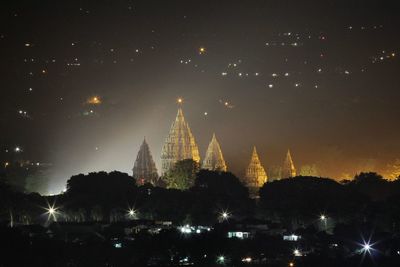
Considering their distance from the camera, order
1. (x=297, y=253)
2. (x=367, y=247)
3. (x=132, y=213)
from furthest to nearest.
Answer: (x=132, y=213) → (x=367, y=247) → (x=297, y=253)

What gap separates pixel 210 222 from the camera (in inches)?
3314

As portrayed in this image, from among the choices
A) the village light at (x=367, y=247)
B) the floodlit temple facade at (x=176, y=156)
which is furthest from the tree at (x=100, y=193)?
the village light at (x=367, y=247)

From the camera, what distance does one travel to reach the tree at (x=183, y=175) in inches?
4031

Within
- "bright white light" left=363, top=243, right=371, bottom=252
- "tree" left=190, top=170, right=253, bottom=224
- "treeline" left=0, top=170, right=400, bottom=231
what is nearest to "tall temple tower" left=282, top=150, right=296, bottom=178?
"tree" left=190, top=170, right=253, bottom=224

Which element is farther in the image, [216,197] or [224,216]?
[216,197]

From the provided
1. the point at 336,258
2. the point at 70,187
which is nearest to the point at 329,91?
the point at 70,187

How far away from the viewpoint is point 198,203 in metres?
86.7

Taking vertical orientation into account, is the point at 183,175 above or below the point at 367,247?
above

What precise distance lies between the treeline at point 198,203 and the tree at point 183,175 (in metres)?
6.24

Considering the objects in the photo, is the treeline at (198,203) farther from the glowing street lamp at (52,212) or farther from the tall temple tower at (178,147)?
the tall temple tower at (178,147)

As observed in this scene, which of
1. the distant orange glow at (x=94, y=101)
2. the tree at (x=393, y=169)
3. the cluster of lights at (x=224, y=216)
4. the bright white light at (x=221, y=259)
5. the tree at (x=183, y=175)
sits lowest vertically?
the bright white light at (x=221, y=259)

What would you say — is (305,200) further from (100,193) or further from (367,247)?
(100,193)

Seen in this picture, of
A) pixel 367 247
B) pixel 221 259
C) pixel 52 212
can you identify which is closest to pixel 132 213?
pixel 52 212

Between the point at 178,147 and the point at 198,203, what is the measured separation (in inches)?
1090
